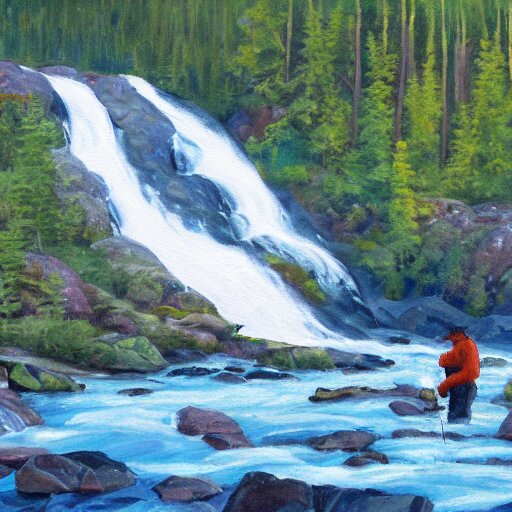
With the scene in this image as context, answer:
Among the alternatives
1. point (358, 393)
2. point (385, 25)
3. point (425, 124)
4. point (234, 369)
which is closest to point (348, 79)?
point (385, 25)

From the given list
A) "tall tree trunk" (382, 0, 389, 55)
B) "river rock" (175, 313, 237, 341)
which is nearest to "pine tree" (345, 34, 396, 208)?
"tall tree trunk" (382, 0, 389, 55)

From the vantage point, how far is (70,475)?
9.59 m

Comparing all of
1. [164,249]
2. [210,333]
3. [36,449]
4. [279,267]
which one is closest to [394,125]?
[279,267]

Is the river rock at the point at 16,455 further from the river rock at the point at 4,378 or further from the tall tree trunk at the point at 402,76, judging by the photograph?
the tall tree trunk at the point at 402,76

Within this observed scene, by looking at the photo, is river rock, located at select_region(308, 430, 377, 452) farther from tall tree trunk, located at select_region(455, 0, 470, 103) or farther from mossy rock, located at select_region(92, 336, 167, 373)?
tall tree trunk, located at select_region(455, 0, 470, 103)

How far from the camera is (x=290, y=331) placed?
1973 cm

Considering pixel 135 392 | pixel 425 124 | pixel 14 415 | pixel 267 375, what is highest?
pixel 425 124

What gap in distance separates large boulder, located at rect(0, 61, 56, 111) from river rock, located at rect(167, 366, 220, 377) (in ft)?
30.8

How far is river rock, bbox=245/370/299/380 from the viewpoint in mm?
15812

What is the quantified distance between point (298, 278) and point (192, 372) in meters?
6.38

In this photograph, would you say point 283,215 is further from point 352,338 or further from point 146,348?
point 146,348

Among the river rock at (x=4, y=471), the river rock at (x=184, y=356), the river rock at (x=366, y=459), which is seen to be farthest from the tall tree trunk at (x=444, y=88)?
the river rock at (x=4, y=471)

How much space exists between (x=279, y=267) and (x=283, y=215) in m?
3.05

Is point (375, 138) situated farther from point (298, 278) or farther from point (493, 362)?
point (493, 362)
